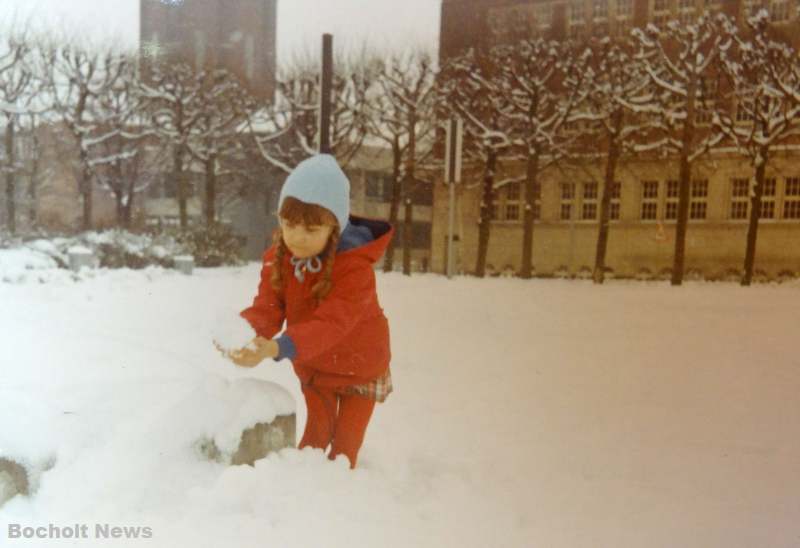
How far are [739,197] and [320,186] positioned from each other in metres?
0.88

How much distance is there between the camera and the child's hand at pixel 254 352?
1.04 metres

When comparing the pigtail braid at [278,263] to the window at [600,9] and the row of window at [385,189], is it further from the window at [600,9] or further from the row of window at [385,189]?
the window at [600,9]

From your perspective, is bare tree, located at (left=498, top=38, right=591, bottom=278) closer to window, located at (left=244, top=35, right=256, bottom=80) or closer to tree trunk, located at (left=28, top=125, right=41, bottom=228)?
window, located at (left=244, top=35, right=256, bottom=80)

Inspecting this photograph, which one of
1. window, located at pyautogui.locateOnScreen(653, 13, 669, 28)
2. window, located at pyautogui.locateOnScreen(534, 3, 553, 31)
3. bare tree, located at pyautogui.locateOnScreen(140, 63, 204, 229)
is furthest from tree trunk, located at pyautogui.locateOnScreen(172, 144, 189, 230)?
window, located at pyautogui.locateOnScreen(653, 13, 669, 28)

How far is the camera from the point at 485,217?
64.7 inches

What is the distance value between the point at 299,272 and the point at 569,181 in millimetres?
757

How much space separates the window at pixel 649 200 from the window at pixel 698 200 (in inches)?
3.2

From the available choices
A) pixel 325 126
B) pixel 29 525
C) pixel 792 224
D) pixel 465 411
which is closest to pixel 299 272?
pixel 325 126

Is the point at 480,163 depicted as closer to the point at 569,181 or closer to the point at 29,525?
the point at 569,181

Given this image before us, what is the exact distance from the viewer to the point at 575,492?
128cm

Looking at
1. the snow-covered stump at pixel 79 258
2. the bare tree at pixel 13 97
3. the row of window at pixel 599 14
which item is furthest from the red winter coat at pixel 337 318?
the snow-covered stump at pixel 79 258

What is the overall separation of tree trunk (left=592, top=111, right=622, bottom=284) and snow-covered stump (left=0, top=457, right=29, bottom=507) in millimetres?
1272

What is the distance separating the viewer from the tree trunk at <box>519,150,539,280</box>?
5.25ft

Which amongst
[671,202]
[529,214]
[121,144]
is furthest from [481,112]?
[121,144]
